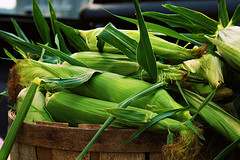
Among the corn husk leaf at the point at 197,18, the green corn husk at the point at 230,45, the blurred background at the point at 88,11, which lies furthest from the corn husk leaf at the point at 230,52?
the blurred background at the point at 88,11

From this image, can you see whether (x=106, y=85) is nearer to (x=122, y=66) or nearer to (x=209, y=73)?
(x=122, y=66)

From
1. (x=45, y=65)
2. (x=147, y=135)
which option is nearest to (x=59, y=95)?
(x=45, y=65)

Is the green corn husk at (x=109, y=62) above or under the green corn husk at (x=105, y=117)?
above

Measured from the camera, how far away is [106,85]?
2.12ft

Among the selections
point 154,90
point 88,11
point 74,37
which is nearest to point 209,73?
point 154,90

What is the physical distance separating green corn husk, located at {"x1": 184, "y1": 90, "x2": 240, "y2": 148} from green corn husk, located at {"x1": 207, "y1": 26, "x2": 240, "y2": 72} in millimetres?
97

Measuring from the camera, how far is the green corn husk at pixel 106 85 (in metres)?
A: 0.61

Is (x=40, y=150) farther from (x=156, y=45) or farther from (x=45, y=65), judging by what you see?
(x=156, y=45)

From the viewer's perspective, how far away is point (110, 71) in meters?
0.71

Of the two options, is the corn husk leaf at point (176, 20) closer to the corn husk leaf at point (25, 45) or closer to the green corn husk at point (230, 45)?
the green corn husk at point (230, 45)

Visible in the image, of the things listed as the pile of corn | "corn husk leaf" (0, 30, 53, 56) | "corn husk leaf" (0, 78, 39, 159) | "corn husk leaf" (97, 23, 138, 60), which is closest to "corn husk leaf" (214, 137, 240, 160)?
the pile of corn

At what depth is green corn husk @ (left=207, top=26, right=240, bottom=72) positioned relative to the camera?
608 mm

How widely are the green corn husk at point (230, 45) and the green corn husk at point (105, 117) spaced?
173 mm

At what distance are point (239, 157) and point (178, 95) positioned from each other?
0.73ft
